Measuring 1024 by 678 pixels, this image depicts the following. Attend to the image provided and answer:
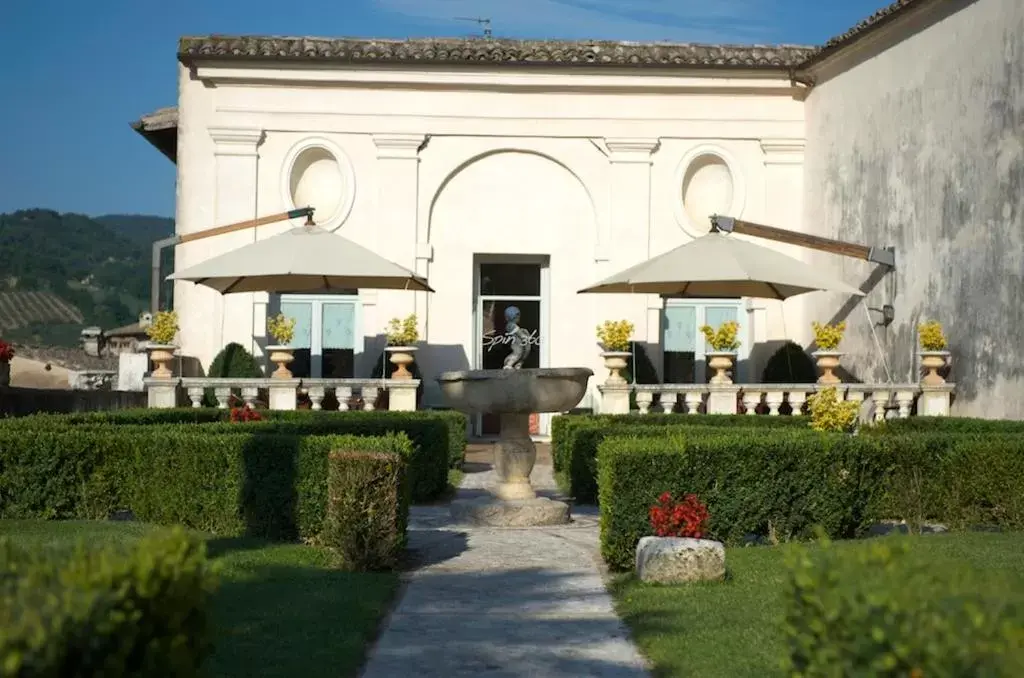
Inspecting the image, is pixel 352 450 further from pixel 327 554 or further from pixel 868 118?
pixel 868 118

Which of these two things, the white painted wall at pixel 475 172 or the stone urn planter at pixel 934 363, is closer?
the stone urn planter at pixel 934 363

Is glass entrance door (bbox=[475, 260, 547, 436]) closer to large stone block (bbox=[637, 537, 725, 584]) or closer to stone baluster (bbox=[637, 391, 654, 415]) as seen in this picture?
stone baluster (bbox=[637, 391, 654, 415])

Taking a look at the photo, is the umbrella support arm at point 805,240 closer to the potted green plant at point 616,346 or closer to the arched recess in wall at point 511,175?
the potted green plant at point 616,346

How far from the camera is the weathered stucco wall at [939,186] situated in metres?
16.2

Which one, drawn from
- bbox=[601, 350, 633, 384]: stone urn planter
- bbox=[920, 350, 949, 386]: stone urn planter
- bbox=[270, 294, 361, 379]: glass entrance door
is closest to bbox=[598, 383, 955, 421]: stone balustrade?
bbox=[601, 350, 633, 384]: stone urn planter

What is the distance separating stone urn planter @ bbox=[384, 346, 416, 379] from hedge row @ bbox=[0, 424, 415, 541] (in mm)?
7880

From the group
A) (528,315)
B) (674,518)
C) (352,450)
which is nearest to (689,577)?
(674,518)

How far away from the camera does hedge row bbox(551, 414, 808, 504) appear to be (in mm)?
13883

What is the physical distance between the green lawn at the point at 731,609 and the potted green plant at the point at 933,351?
7342mm

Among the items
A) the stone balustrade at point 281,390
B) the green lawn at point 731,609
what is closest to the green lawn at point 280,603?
the green lawn at point 731,609

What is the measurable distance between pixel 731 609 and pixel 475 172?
1502cm

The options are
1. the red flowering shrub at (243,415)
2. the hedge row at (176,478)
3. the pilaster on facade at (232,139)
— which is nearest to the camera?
the hedge row at (176,478)

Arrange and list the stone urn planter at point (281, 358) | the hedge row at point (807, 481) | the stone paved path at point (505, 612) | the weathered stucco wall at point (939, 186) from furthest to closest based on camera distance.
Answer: the stone urn planter at point (281, 358) → the weathered stucco wall at point (939, 186) → the hedge row at point (807, 481) → the stone paved path at point (505, 612)

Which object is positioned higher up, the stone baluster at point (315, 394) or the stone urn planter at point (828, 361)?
the stone urn planter at point (828, 361)
